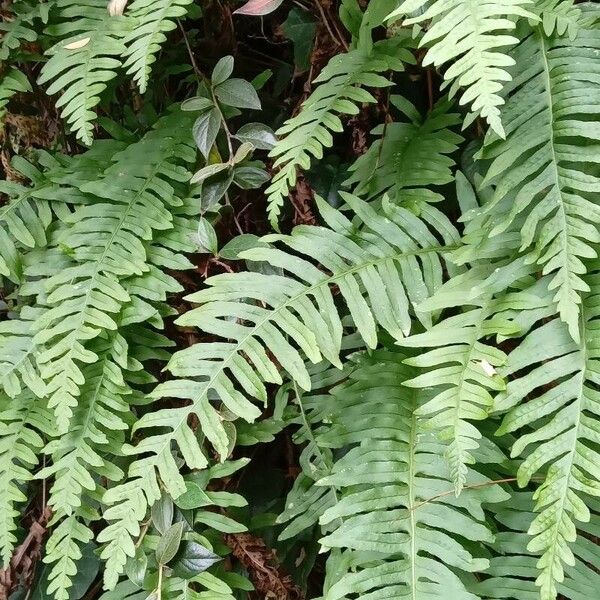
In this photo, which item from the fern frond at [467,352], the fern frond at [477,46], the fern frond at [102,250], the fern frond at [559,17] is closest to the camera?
the fern frond at [477,46]

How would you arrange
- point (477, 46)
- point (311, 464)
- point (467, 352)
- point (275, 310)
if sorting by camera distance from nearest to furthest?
point (477, 46) < point (467, 352) < point (275, 310) < point (311, 464)

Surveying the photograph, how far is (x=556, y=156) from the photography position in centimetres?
90

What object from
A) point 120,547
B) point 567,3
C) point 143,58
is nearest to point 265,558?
point 120,547

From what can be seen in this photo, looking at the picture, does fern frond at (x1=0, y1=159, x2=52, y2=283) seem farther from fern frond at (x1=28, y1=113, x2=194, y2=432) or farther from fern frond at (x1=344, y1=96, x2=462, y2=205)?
fern frond at (x1=344, y1=96, x2=462, y2=205)

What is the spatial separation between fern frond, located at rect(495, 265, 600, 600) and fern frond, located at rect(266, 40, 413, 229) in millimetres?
415

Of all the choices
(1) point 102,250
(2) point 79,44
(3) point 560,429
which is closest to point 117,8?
(2) point 79,44

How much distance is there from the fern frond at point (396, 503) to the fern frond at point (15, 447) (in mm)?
528

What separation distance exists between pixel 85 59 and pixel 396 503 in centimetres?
85

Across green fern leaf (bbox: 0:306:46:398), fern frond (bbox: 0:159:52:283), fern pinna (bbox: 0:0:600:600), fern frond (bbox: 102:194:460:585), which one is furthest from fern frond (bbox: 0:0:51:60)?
fern frond (bbox: 102:194:460:585)

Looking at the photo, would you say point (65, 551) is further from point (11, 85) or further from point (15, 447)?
point (11, 85)

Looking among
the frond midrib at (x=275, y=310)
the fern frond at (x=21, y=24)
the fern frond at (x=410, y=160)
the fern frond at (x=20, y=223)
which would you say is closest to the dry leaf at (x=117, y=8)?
the fern frond at (x=21, y=24)

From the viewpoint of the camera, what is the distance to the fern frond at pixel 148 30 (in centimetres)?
101

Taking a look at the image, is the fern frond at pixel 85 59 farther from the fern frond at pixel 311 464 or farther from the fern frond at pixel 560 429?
A: the fern frond at pixel 560 429

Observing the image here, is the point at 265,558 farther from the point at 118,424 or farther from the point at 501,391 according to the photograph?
the point at 501,391
